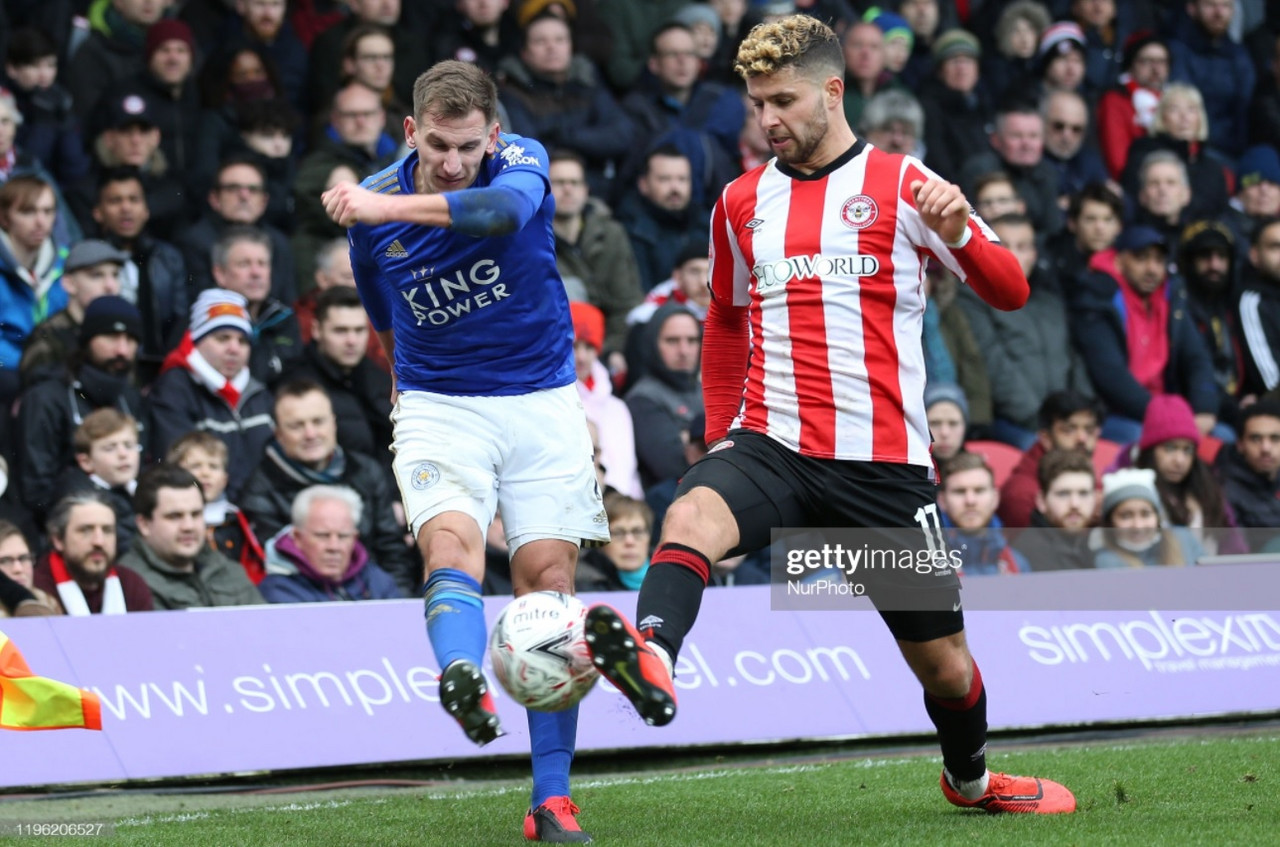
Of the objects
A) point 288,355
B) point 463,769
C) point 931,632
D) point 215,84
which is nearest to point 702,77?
point 215,84

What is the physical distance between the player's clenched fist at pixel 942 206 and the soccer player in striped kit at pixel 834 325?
0.14 feet

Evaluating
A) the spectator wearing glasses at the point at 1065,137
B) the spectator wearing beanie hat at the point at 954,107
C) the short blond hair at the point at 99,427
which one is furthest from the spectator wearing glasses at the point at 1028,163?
the short blond hair at the point at 99,427

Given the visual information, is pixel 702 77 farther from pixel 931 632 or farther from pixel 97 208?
pixel 931 632

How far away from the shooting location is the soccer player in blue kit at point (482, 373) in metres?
5.76

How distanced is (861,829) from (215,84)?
7.61m

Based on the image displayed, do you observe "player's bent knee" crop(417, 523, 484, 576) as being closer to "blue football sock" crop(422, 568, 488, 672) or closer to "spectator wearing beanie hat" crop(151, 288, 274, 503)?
"blue football sock" crop(422, 568, 488, 672)

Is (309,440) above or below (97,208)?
below

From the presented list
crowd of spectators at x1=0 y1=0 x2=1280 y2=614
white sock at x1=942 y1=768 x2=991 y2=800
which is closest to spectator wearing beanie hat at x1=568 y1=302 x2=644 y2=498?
crowd of spectators at x1=0 y1=0 x2=1280 y2=614

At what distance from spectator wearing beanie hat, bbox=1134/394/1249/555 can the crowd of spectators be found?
20 mm

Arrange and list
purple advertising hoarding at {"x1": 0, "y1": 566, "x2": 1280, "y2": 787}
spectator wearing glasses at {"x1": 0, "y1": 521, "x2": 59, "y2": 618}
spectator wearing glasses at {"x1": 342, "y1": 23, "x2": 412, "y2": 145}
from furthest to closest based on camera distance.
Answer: spectator wearing glasses at {"x1": 342, "y1": 23, "x2": 412, "y2": 145} → spectator wearing glasses at {"x1": 0, "y1": 521, "x2": 59, "y2": 618} → purple advertising hoarding at {"x1": 0, "y1": 566, "x2": 1280, "y2": 787}

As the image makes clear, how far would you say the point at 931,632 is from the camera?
579 cm

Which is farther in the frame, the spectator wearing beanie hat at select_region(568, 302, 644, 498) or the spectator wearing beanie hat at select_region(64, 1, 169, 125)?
the spectator wearing beanie hat at select_region(64, 1, 169, 125)

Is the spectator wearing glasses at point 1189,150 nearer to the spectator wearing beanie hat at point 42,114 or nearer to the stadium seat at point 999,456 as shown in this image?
the stadium seat at point 999,456

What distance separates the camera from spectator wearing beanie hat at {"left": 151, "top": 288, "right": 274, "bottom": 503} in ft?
31.9
